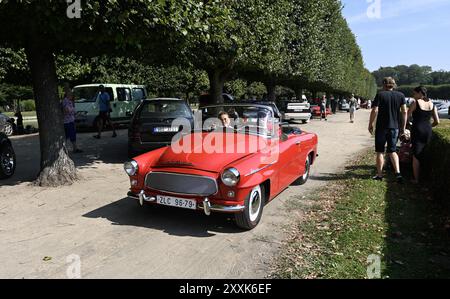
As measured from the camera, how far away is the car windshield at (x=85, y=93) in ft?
57.4

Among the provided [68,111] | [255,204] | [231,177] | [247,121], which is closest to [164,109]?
[68,111]

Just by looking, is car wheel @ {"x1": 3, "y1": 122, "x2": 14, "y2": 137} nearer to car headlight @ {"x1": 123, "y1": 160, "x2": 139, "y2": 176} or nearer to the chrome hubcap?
car headlight @ {"x1": 123, "y1": 160, "x2": 139, "y2": 176}

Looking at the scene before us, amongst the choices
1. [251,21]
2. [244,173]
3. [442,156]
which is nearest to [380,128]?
[442,156]

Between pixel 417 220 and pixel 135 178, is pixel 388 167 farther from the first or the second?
pixel 135 178

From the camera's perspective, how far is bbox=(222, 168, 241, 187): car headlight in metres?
4.55

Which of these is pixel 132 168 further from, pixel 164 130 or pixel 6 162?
pixel 6 162

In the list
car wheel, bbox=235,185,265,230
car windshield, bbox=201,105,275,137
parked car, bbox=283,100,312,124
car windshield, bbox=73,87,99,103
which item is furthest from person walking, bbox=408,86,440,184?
parked car, bbox=283,100,312,124

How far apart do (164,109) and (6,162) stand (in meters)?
3.84

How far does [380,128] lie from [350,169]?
203 centimetres

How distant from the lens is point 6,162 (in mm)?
7879

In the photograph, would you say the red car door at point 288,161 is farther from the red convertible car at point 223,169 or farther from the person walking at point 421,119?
the person walking at point 421,119

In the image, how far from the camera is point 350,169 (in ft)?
29.7

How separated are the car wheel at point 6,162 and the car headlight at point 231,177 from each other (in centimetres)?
558

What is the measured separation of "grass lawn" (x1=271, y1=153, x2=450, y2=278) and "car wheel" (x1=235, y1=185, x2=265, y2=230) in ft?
1.83
